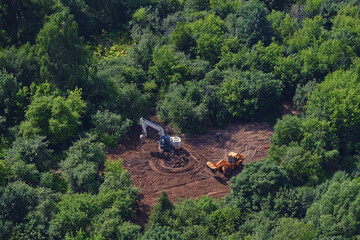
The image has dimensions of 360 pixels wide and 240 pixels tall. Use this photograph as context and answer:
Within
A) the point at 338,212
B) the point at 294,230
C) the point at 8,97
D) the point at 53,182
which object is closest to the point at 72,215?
the point at 53,182

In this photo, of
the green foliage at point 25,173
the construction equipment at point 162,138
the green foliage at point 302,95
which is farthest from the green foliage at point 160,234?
the green foliage at point 302,95

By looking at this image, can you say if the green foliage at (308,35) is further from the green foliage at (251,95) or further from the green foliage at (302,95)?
the green foliage at (251,95)

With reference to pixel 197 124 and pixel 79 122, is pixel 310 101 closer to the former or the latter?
pixel 197 124

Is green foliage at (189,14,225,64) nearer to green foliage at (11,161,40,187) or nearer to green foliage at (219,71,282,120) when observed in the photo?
green foliage at (219,71,282,120)

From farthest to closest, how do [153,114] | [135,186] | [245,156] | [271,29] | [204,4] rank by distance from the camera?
[204,4]
[271,29]
[153,114]
[245,156]
[135,186]

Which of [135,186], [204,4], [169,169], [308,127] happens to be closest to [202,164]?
[169,169]

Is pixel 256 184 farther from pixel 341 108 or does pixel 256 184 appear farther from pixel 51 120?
pixel 51 120
